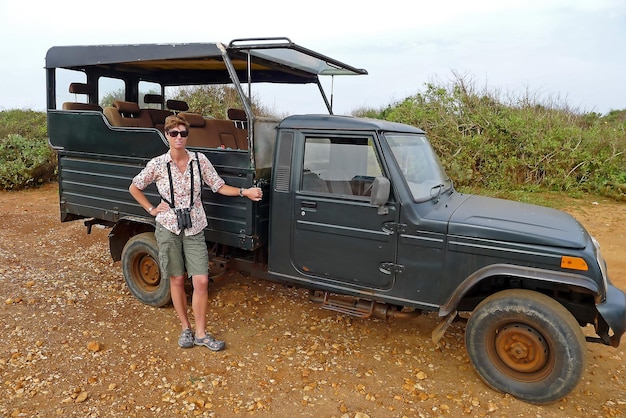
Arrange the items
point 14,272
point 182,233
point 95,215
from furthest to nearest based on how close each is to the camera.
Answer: point 14,272
point 95,215
point 182,233

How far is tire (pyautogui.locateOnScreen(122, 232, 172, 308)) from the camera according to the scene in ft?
15.5

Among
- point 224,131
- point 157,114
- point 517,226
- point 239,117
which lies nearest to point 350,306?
point 517,226

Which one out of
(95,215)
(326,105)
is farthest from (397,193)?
(95,215)

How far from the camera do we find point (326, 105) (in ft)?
19.6

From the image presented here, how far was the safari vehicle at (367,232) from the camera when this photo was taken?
328cm

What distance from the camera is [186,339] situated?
3951 mm

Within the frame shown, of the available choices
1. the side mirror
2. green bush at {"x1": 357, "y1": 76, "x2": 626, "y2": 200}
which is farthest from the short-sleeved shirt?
green bush at {"x1": 357, "y1": 76, "x2": 626, "y2": 200}

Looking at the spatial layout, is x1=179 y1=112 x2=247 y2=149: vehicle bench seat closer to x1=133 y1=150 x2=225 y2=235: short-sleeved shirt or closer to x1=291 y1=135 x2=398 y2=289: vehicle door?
x1=133 y1=150 x2=225 y2=235: short-sleeved shirt

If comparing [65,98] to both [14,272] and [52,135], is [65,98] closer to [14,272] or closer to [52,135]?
[52,135]

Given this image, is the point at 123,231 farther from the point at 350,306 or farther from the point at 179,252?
the point at 350,306

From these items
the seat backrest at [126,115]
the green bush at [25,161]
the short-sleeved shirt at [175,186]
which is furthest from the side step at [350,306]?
the green bush at [25,161]

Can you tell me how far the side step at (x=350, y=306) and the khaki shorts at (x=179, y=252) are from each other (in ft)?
3.61

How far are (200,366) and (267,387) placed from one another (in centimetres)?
61

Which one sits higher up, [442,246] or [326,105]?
[326,105]
